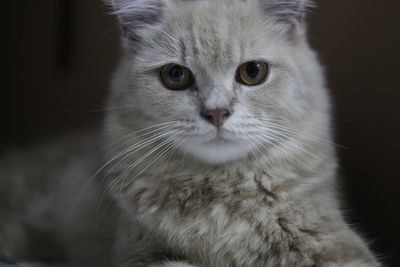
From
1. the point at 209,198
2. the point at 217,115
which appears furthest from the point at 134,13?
the point at 209,198

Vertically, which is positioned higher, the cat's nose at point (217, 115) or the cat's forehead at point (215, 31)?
the cat's forehead at point (215, 31)

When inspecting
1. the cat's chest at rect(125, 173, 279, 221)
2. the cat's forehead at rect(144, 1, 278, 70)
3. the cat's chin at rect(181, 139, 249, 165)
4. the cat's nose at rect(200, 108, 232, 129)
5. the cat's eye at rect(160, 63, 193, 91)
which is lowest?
the cat's chest at rect(125, 173, 279, 221)

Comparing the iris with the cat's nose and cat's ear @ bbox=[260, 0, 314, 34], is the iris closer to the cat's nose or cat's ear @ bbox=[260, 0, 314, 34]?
the cat's nose

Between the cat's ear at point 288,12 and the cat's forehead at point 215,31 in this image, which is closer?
the cat's forehead at point 215,31

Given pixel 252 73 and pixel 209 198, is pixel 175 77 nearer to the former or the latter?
pixel 252 73

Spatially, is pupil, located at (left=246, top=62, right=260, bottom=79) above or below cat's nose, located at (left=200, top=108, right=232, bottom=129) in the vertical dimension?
above

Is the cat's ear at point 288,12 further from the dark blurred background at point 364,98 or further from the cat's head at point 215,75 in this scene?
the dark blurred background at point 364,98

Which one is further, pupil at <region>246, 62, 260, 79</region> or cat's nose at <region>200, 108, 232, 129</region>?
pupil at <region>246, 62, 260, 79</region>

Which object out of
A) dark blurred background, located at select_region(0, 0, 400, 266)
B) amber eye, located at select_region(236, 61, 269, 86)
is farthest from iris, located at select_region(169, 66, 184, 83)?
dark blurred background, located at select_region(0, 0, 400, 266)

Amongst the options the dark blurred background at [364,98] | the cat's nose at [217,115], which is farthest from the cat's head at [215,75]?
the dark blurred background at [364,98]
